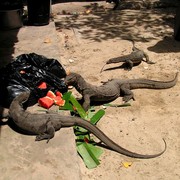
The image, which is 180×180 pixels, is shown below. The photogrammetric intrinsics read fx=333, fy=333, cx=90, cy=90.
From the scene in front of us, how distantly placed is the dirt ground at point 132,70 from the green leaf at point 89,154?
80 mm

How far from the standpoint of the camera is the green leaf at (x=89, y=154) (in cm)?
469

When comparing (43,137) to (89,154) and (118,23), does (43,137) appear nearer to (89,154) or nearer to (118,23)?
(89,154)

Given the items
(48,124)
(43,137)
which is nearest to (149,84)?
(48,124)

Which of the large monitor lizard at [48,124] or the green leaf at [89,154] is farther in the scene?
the large monitor lizard at [48,124]

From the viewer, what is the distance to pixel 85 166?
4.68 meters

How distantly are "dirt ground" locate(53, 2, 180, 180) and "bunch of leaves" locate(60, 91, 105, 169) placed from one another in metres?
0.10

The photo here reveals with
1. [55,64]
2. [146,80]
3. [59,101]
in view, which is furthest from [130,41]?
[59,101]

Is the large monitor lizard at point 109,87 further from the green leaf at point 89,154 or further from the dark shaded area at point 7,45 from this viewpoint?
the dark shaded area at point 7,45

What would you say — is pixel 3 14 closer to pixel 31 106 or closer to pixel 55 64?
pixel 55 64

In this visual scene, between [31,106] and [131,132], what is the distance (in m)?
1.73

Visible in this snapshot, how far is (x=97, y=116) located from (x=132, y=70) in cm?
237

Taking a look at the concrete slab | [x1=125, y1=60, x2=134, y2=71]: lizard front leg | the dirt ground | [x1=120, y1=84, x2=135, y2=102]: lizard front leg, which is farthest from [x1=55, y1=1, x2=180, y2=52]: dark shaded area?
the concrete slab

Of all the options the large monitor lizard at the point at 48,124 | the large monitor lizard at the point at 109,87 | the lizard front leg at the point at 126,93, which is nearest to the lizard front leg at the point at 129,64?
the large monitor lizard at the point at 109,87

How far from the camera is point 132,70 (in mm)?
7660
